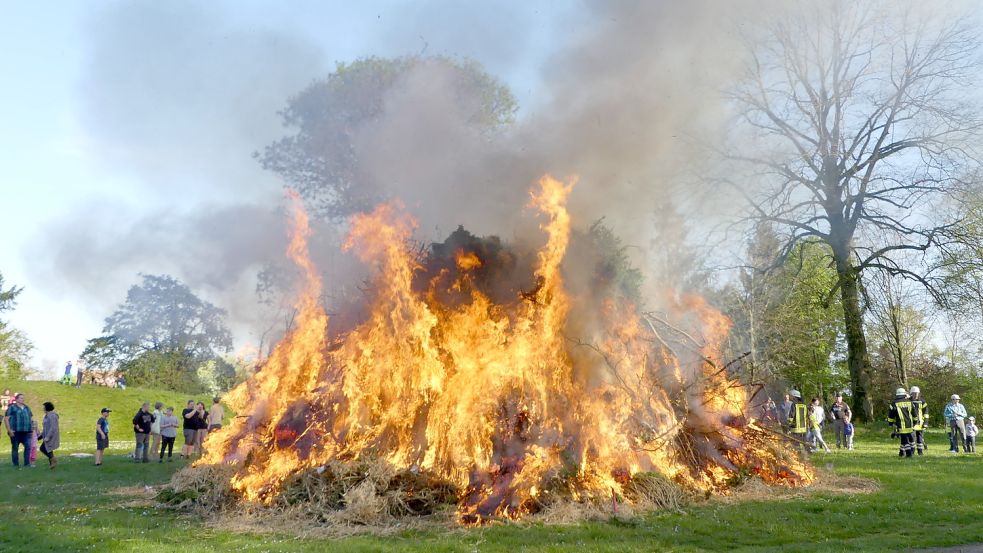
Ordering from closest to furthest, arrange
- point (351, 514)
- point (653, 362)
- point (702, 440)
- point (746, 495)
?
1. point (351, 514)
2. point (746, 495)
3. point (702, 440)
4. point (653, 362)

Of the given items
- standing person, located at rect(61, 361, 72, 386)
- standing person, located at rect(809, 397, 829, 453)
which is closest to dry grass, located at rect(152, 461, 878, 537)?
standing person, located at rect(809, 397, 829, 453)

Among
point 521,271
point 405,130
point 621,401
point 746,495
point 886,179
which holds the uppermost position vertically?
point 886,179

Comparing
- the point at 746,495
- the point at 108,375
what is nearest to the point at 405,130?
the point at 746,495

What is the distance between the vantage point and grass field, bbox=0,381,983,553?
758 centimetres

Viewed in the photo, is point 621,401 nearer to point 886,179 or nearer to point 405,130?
point 405,130

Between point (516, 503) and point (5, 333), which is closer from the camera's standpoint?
point (516, 503)

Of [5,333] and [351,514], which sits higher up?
[5,333]

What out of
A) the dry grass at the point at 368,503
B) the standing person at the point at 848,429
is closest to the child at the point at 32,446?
the dry grass at the point at 368,503

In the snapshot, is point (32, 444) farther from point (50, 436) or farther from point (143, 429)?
point (143, 429)

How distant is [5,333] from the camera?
44500 mm

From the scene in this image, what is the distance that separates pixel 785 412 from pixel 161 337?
50.3 metres

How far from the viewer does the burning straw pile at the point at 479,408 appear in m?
9.67

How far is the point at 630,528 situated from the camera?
8.62 metres

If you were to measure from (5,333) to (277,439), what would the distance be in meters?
44.8
